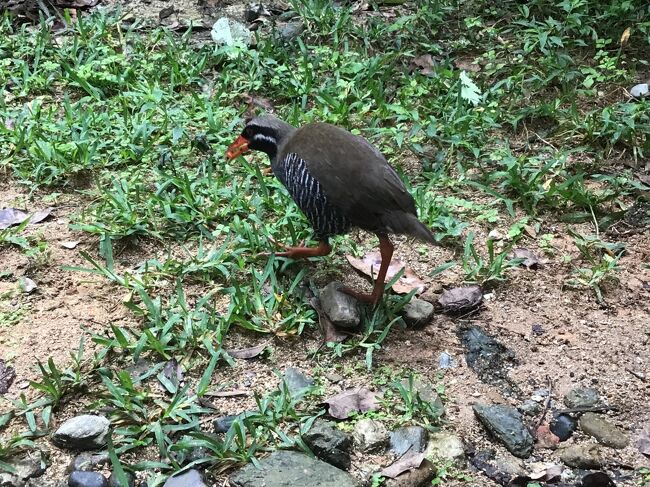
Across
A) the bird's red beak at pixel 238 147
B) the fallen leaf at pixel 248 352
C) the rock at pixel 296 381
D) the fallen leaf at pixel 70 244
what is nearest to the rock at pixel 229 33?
the bird's red beak at pixel 238 147

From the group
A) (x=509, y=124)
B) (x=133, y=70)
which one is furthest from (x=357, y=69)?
(x=133, y=70)

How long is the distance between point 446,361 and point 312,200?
44.6 inches

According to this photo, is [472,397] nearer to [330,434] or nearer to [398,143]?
[330,434]

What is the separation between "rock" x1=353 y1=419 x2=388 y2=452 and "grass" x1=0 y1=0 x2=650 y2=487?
156 millimetres

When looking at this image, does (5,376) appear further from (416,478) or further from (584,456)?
(584,456)

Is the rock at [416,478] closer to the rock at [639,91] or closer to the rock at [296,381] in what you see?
the rock at [296,381]

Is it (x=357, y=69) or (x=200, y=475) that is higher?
(x=357, y=69)

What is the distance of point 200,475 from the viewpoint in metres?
3.44

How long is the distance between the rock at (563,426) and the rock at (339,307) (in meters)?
1.12

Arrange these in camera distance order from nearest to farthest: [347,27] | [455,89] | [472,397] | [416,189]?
[472,397] < [416,189] < [455,89] < [347,27]

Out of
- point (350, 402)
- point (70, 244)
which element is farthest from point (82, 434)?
point (70, 244)

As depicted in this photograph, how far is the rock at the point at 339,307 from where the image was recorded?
13.7 ft

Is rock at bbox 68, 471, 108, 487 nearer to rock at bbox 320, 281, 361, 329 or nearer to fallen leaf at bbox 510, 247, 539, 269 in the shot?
rock at bbox 320, 281, 361, 329

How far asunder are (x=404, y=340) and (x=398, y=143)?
1875 mm
